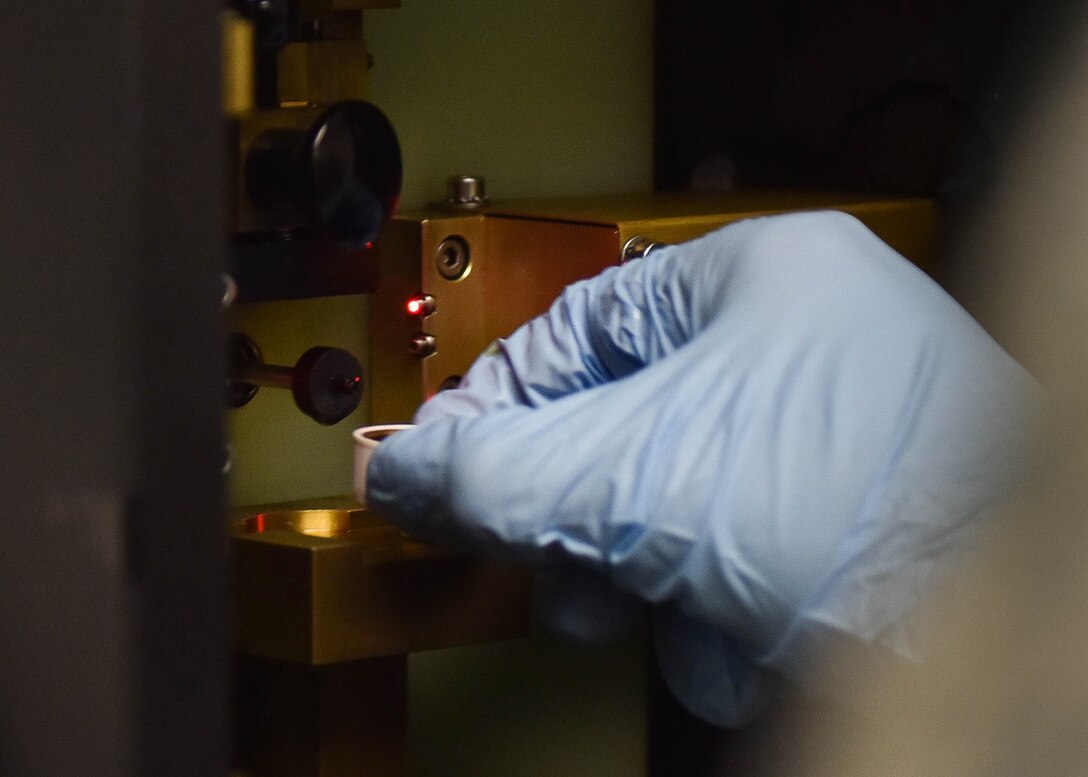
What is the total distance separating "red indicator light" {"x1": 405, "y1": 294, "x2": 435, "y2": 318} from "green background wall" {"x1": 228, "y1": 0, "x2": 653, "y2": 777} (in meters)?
0.08

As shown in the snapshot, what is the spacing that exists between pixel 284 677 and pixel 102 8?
73 centimetres

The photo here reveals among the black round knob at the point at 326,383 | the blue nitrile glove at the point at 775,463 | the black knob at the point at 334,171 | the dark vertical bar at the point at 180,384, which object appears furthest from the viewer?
the black round knob at the point at 326,383

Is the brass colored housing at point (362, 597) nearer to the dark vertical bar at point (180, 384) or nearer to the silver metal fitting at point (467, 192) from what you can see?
the silver metal fitting at point (467, 192)

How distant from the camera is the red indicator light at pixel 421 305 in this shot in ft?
3.75

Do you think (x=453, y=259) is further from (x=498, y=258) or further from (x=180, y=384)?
(x=180, y=384)

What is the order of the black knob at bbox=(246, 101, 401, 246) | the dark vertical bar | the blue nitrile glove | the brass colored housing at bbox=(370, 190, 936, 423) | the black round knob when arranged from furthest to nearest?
the brass colored housing at bbox=(370, 190, 936, 423) → the black round knob → the black knob at bbox=(246, 101, 401, 246) → the blue nitrile glove → the dark vertical bar

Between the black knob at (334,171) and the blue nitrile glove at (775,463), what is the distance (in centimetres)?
15

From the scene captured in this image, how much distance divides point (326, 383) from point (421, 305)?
0.18 meters

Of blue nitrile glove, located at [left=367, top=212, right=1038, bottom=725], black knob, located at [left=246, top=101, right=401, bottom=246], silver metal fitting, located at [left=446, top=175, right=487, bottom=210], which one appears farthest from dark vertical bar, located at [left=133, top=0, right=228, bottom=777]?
silver metal fitting, located at [left=446, top=175, right=487, bottom=210]

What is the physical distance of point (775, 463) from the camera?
75 centimetres

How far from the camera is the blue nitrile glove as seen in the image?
29.1 inches

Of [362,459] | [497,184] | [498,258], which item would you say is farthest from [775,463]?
[497,184]

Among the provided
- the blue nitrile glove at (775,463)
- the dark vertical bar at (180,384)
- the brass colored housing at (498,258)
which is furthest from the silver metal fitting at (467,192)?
the dark vertical bar at (180,384)

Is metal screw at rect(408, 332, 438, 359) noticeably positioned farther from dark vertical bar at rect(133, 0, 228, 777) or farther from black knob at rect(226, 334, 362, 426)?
dark vertical bar at rect(133, 0, 228, 777)
